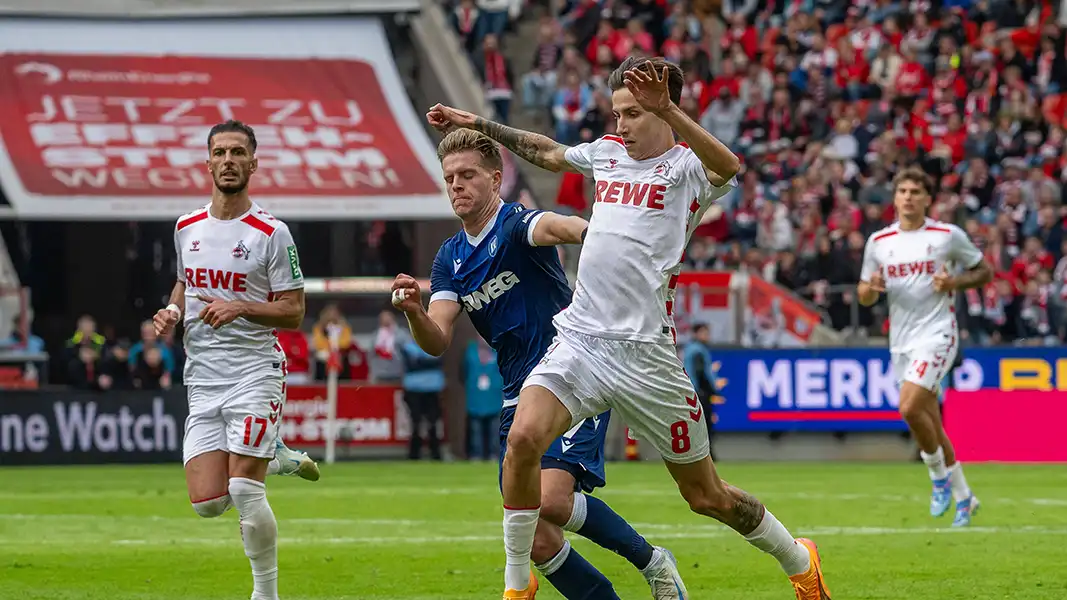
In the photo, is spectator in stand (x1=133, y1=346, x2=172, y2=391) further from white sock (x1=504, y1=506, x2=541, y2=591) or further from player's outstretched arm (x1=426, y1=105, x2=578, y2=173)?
white sock (x1=504, y1=506, x2=541, y2=591)

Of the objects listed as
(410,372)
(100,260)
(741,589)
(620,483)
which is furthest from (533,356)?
(100,260)

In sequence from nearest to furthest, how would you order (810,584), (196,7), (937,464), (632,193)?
(632,193) < (810,584) < (937,464) < (196,7)

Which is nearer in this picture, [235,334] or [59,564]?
[235,334]

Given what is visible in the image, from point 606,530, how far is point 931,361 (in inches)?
274

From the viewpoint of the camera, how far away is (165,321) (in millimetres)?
9109

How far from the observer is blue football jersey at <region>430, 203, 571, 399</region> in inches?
349

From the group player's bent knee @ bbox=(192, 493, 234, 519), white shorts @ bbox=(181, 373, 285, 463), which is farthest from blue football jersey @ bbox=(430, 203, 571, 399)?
player's bent knee @ bbox=(192, 493, 234, 519)

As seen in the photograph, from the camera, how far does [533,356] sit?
8.91 m

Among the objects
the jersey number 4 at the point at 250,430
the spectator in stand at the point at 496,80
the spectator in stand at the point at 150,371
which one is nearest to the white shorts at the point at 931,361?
the jersey number 4 at the point at 250,430

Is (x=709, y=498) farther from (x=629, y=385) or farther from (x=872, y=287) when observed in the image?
(x=872, y=287)

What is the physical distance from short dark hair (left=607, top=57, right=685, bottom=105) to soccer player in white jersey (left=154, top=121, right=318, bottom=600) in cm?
224

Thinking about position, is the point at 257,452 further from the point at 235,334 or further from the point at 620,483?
the point at 620,483

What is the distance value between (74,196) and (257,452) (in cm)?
1833

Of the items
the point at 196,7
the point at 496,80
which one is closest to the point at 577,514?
the point at 496,80
